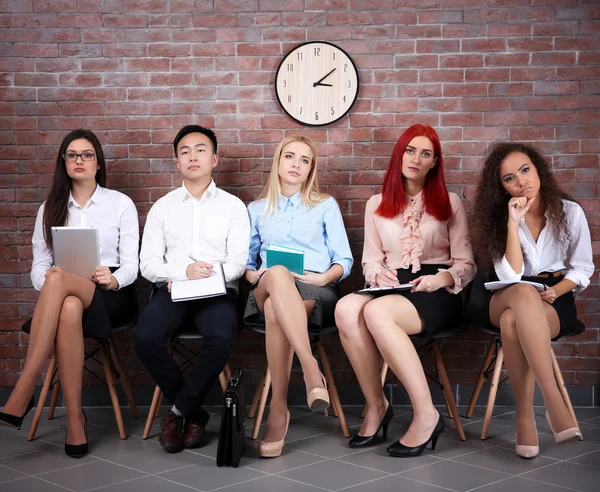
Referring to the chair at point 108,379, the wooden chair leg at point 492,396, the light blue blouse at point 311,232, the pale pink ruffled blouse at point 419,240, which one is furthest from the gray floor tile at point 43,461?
the wooden chair leg at point 492,396

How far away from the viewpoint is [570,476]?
8.70ft

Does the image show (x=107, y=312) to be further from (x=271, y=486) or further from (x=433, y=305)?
(x=433, y=305)

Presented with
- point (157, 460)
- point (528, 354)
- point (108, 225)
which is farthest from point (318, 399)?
point (108, 225)

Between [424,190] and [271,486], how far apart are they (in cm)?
161

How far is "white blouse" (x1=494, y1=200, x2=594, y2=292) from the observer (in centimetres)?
323

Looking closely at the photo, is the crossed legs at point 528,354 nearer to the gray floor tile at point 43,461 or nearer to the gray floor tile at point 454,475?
the gray floor tile at point 454,475

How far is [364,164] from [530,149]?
3.03 feet

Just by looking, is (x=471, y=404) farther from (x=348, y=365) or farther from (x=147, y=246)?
(x=147, y=246)

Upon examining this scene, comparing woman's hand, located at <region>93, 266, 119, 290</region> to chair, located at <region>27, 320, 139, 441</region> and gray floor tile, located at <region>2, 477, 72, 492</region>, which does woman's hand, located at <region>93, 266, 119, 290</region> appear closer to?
chair, located at <region>27, 320, 139, 441</region>

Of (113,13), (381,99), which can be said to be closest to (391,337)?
(381,99)

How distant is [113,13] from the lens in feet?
12.6

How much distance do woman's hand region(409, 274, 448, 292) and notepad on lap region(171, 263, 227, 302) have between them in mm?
878

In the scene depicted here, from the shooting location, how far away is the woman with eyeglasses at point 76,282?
2986 millimetres

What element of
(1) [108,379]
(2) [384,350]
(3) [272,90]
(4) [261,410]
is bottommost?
(4) [261,410]
